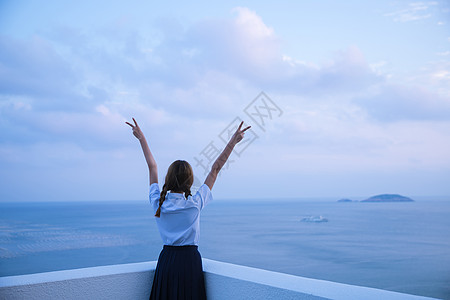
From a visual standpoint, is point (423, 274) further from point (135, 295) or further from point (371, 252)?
point (135, 295)

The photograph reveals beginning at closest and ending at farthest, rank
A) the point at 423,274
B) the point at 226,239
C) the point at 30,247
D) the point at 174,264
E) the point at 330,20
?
1. the point at 174,264
2. the point at 330,20
3. the point at 423,274
4. the point at 30,247
5. the point at 226,239

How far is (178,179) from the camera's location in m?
1.83

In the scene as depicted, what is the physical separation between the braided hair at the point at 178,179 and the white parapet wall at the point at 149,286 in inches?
18.6

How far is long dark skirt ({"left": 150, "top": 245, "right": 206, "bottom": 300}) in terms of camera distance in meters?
1.91

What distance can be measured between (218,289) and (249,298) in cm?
22

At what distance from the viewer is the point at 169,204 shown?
71.8 inches

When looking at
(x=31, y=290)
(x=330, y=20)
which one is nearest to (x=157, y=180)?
(x=31, y=290)

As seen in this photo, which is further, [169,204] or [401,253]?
[401,253]

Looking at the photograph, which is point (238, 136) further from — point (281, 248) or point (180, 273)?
point (281, 248)

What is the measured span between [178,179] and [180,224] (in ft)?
0.72

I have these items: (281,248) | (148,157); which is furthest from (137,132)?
(281,248)

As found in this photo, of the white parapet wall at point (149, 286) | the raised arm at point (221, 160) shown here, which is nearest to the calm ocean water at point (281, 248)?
the white parapet wall at point (149, 286)

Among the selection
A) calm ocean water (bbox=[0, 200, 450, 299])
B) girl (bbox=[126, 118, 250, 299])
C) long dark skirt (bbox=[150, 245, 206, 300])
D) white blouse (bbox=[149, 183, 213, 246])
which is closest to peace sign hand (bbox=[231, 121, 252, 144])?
girl (bbox=[126, 118, 250, 299])

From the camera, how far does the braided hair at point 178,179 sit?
71.7 inches
